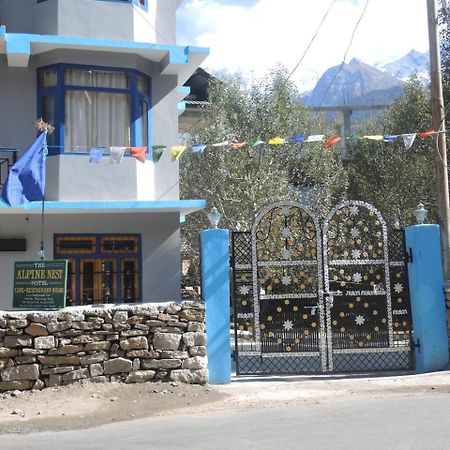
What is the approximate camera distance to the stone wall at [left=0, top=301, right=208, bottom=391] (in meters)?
9.20

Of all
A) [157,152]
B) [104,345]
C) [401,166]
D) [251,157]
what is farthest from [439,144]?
[401,166]

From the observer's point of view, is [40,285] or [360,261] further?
[360,261]

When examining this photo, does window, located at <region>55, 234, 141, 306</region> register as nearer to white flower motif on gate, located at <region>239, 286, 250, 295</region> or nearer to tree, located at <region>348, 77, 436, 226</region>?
white flower motif on gate, located at <region>239, 286, 250, 295</region>

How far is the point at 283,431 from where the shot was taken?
7.10 meters

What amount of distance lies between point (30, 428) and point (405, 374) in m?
6.74

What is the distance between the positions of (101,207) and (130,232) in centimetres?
A: 124

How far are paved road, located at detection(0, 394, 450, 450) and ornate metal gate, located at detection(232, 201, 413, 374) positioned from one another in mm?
2411

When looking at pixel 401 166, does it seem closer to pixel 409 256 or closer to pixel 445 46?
pixel 445 46

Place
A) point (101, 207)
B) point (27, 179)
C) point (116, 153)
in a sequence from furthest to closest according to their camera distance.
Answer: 1. point (101, 207)
2. point (116, 153)
3. point (27, 179)

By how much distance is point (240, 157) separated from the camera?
20.4m

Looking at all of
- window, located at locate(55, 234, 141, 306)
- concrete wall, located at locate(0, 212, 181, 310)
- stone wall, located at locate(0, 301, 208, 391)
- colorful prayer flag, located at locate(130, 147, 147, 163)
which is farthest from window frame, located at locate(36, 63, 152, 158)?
stone wall, located at locate(0, 301, 208, 391)

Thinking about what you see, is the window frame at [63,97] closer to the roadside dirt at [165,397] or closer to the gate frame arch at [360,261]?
the gate frame arch at [360,261]

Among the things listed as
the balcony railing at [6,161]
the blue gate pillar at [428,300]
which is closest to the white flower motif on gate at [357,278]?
the blue gate pillar at [428,300]

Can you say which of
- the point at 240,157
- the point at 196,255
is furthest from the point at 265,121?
the point at 196,255
